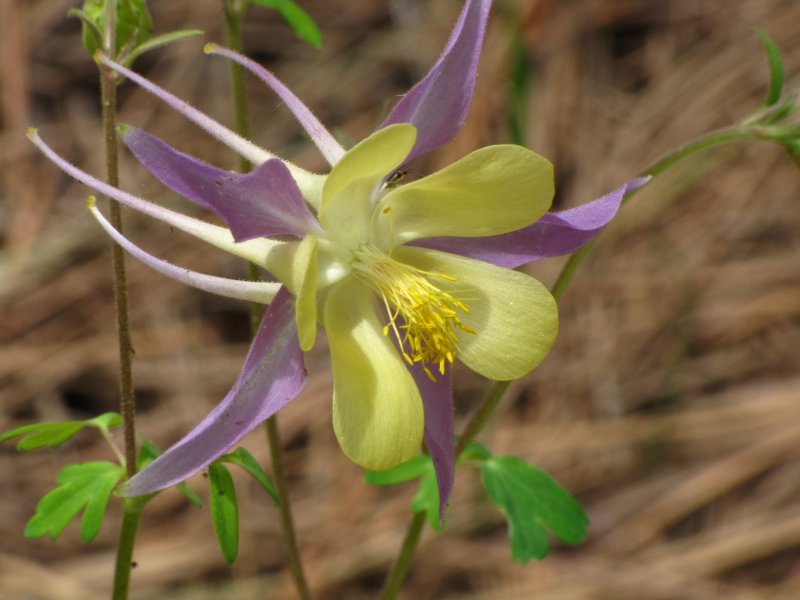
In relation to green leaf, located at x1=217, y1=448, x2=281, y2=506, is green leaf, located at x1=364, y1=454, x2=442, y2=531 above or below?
below

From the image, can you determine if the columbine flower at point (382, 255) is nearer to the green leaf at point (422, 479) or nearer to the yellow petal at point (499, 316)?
the yellow petal at point (499, 316)

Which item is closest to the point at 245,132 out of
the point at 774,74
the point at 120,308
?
the point at 120,308

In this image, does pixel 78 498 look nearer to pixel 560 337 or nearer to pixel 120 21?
pixel 120 21

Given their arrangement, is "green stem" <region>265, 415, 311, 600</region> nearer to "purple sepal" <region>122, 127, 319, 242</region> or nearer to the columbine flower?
the columbine flower

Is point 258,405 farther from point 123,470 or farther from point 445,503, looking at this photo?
point 123,470

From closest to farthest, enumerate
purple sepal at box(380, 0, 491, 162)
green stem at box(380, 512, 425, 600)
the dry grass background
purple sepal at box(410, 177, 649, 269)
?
1. purple sepal at box(380, 0, 491, 162)
2. purple sepal at box(410, 177, 649, 269)
3. green stem at box(380, 512, 425, 600)
4. the dry grass background

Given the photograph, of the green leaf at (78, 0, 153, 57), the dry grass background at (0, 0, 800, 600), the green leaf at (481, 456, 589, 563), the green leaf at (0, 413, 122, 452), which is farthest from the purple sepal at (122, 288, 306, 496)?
the dry grass background at (0, 0, 800, 600)
